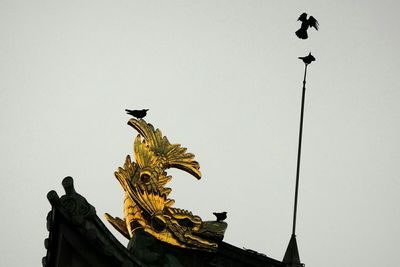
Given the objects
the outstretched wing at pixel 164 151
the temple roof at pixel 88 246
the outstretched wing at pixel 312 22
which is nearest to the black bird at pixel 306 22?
the outstretched wing at pixel 312 22

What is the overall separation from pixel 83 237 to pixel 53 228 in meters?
1.00

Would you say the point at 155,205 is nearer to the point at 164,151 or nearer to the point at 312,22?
the point at 164,151

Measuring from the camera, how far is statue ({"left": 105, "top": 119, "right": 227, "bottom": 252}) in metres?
35.5

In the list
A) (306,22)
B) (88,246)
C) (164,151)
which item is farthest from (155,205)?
(306,22)

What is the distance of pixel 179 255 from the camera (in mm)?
35531

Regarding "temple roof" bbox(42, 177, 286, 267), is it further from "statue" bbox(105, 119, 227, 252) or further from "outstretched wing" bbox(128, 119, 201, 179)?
"outstretched wing" bbox(128, 119, 201, 179)

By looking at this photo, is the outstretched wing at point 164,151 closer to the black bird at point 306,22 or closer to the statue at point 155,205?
the statue at point 155,205

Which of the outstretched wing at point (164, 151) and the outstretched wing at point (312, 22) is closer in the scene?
the outstretched wing at point (164, 151)

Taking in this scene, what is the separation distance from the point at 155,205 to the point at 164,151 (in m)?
1.70

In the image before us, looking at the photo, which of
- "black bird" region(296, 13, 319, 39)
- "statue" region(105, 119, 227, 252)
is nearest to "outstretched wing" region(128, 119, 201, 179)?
"statue" region(105, 119, 227, 252)

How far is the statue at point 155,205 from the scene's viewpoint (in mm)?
35469

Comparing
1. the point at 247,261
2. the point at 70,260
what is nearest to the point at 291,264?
the point at 247,261

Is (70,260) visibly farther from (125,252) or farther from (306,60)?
(306,60)

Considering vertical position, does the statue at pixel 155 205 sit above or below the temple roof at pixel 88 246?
above
